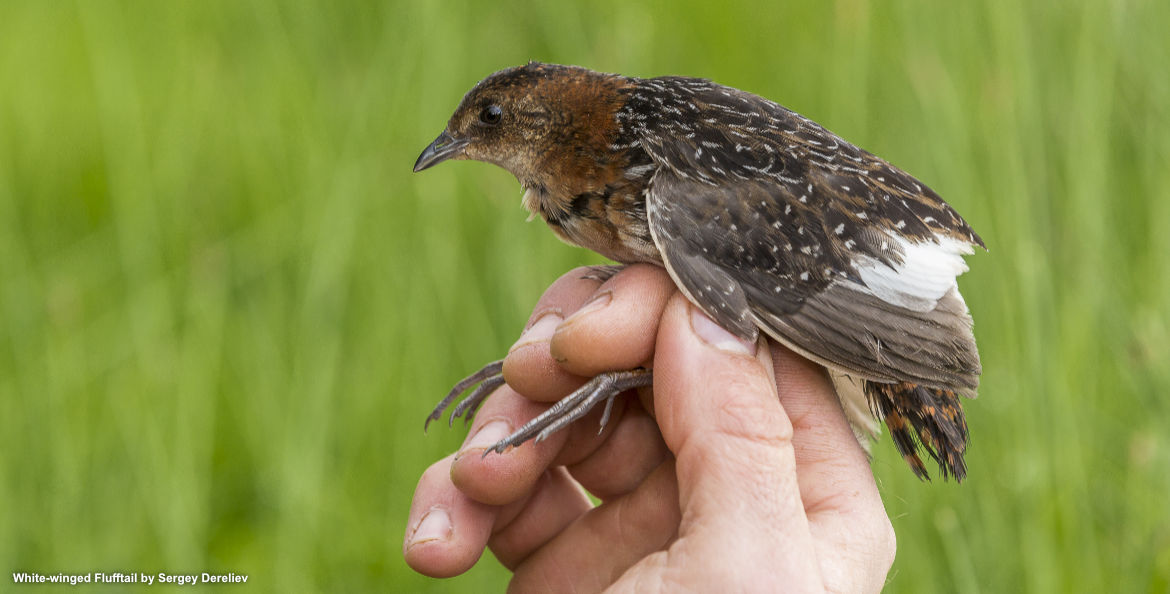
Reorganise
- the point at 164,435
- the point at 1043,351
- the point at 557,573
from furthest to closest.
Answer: the point at 164,435 → the point at 1043,351 → the point at 557,573

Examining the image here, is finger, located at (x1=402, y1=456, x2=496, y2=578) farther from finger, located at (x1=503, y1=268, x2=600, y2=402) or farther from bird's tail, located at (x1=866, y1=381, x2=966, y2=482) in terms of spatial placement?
bird's tail, located at (x1=866, y1=381, x2=966, y2=482)

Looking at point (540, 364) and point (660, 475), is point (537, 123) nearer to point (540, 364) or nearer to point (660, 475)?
point (540, 364)

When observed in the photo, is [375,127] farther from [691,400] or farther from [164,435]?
[691,400]

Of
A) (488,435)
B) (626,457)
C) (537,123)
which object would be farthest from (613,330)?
(537,123)

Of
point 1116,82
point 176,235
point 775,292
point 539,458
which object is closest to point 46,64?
point 176,235

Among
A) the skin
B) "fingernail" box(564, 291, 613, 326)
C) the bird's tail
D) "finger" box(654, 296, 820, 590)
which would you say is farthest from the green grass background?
"fingernail" box(564, 291, 613, 326)

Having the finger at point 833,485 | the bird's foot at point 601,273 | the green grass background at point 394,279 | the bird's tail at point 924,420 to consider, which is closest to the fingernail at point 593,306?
the bird's foot at point 601,273
